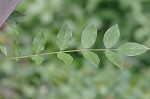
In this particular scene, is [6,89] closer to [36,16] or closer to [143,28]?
[36,16]

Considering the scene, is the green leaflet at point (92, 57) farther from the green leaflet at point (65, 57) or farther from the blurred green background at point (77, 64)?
the blurred green background at point (77, 64)

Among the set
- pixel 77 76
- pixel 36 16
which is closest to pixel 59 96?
pixel 77 76

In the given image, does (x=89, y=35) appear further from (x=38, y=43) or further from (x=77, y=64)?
(x=77, y=64)

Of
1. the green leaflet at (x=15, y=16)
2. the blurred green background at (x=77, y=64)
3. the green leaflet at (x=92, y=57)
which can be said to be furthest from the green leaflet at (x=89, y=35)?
the blurred green background at (x=77, y=64)

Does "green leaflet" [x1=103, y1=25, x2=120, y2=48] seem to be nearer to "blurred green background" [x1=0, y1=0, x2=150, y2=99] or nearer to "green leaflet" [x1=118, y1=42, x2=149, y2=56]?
"green leaflet" [x1=118, y1=42, x2=149, y2=56]

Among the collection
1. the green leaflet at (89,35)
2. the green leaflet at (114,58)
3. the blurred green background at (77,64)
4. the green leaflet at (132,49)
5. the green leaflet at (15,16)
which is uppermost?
the green leaflet at (15,16)
